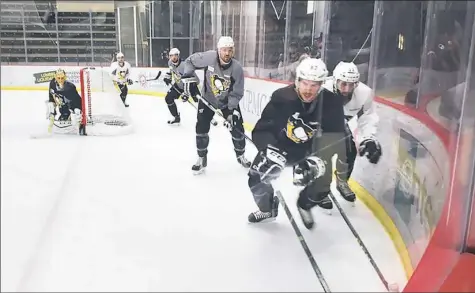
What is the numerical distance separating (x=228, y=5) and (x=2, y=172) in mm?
711

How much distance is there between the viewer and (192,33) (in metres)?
1.04

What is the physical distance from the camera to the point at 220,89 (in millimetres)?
1100

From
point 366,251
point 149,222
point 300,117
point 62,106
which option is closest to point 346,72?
point 300,117

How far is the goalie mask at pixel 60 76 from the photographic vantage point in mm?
963

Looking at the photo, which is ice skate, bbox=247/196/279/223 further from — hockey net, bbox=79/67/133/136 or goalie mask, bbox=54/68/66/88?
goalie mask, bbox=54/68/66/88

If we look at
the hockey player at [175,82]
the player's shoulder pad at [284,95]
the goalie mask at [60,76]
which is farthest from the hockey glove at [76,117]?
the player's shoulder pad at [284,95]

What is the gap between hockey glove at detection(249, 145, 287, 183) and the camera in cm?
102

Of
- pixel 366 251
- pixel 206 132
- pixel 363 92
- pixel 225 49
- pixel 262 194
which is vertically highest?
pixel 225 49

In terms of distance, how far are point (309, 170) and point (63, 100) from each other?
0.59 metres

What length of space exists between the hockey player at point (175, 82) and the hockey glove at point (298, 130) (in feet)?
0.79

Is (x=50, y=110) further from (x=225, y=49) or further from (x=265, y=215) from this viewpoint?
(x=265, y=215)

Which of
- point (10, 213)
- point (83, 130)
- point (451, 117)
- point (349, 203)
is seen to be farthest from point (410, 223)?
point (10, 213)

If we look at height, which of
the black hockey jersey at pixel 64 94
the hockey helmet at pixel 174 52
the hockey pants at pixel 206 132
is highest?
the hockey helmet at pixel 174 52

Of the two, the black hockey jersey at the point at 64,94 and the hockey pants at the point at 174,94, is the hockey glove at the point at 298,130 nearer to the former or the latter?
the hockey pants at the point at 174,94
